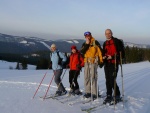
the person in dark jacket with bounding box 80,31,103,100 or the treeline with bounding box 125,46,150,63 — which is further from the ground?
the person in dark jacket with bounding box 80,31,103,100

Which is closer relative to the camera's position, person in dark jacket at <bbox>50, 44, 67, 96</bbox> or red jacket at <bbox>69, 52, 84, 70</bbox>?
red jacket at <bbox>69, 52, 84, 70</bbox>

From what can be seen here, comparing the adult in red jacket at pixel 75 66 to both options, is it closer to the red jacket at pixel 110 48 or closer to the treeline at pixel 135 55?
the red jacket at pixel 110 48

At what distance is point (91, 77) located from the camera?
8.91 m

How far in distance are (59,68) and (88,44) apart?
199 cm

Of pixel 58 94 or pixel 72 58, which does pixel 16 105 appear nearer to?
pixel 58 94

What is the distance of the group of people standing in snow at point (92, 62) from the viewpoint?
828 centimetres

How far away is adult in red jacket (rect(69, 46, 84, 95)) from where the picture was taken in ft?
32.5

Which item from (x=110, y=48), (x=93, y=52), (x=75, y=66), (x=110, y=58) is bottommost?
(x=75, y=66)

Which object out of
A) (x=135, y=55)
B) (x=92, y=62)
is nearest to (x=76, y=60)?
(x=92, y=62)

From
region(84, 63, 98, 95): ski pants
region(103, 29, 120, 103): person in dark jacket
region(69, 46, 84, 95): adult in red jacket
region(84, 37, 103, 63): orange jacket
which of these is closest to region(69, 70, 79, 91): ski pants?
region(69, 46, 84, 95): adult in red jacket

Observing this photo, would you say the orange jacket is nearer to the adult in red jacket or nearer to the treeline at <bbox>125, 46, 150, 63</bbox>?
the adult in red jacket

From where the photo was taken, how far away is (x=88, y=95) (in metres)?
9.02

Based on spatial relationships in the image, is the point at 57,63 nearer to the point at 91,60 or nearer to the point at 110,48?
the point at 91,60

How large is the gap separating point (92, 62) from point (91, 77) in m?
0.53
